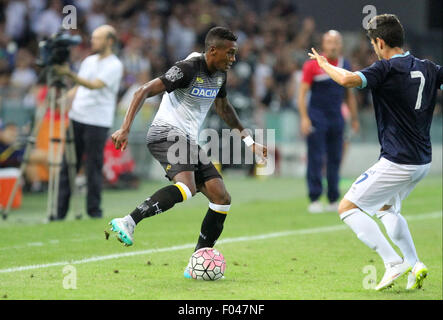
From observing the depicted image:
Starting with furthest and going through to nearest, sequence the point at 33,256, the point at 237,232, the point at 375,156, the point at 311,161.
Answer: the point at 375,156 → the point at 311,161 → the point at 237,232 → the point at 33,256

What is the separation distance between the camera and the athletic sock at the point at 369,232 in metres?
6.85

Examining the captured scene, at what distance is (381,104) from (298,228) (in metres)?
5.03

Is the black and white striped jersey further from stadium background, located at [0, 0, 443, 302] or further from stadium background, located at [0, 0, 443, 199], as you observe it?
stadium background, located at [0, 0, 443, 199]

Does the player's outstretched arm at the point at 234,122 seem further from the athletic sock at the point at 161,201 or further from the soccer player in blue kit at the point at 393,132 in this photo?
the soccer player in blue kit at the point at 393,132

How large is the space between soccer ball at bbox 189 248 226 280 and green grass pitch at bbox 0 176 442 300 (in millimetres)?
93

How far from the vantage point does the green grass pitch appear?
6922 mm

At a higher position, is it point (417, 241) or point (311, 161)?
point (311, 161)

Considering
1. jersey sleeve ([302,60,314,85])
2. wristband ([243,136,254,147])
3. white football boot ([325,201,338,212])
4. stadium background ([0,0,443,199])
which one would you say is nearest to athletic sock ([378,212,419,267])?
wristband ([243,136,254,147])

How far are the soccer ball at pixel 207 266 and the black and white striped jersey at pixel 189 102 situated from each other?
111cm

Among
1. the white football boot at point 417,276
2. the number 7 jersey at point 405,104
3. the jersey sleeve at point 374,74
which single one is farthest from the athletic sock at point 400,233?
the jersey sleeve at point 374,74

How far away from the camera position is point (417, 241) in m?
10.6
